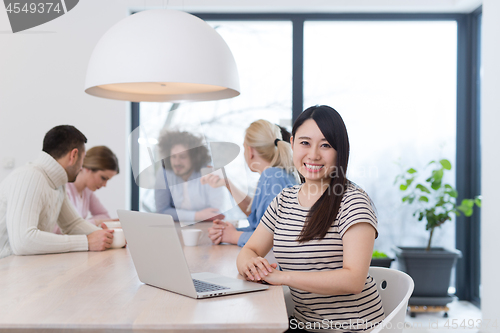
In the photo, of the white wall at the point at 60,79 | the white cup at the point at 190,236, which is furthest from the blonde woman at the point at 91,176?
the white cup at the point at 190,236

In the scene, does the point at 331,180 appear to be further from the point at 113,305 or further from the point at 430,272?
the point at 430,272

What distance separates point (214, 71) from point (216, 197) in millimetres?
443

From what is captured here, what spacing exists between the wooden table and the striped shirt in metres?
0.16

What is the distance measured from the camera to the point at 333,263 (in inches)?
52.0

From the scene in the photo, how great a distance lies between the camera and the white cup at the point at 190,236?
193 cm

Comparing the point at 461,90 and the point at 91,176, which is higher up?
the point at 461,90

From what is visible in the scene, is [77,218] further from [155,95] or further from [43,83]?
[43,83]

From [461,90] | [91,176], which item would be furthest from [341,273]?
[461,90]

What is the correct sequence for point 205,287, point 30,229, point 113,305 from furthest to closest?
point 30,229 → point 205,287 → point 113,305

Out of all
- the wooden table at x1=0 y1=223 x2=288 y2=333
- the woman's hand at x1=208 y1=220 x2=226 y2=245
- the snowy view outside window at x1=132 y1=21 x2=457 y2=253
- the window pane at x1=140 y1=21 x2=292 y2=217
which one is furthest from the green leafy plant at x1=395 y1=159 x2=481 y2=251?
the wooden table at x1=0 y1=223 x2=288 y2=333

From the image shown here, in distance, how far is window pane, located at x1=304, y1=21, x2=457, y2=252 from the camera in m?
3.62

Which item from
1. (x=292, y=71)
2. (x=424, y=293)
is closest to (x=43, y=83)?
(x=292, y=71)

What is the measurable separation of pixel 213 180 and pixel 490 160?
2.03 m

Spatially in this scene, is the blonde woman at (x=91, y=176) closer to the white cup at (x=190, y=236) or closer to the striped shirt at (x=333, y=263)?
the white cup at (x=190, y=236)
